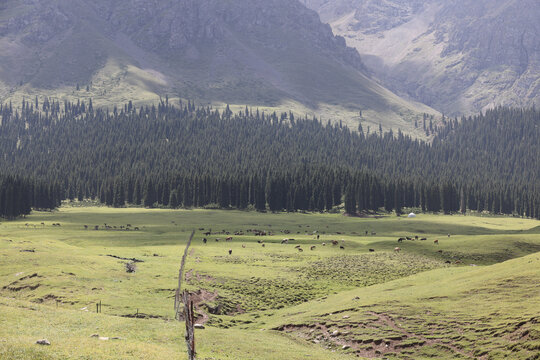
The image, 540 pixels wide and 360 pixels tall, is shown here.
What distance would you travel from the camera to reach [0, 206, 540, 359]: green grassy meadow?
36875 mm

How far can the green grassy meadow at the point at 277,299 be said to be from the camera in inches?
1452

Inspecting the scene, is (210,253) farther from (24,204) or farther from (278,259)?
(24,204)

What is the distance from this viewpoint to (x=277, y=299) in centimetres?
6562

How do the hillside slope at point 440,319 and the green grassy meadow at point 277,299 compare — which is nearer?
the green grassy meadow at point 277,299

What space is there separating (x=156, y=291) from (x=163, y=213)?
13062cm

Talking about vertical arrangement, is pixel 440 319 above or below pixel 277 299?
above

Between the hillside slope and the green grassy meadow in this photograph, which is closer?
the green grassy meadow

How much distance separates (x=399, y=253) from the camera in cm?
9925

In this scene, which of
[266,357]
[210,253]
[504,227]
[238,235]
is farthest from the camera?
[504,227]

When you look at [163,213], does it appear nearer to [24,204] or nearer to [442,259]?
[24,204]

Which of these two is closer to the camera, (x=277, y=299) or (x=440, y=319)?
(x=440, y=319)

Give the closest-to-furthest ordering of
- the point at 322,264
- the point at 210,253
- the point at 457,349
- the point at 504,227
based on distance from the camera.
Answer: the point at 457,349 → the point at 322,264 → the point at 210,253 → the point at 504,227

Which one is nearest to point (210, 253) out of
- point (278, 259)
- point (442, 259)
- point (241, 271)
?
point (278, 259)

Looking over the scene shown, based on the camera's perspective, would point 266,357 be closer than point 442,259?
Yes
